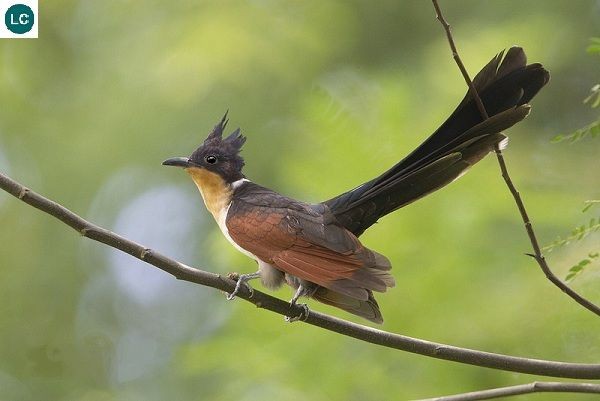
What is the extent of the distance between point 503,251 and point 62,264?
324 cm

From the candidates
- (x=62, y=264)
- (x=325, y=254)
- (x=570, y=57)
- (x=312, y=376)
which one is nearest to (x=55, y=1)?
(x=62, y=264)

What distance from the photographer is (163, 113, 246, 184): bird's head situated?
296 centimetres

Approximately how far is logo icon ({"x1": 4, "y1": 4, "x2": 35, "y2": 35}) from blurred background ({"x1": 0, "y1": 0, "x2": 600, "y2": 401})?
280mm

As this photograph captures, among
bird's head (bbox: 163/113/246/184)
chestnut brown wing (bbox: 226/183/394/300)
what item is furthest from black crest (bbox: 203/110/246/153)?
chestnut brown wing (bbox: 226/183/394/300)

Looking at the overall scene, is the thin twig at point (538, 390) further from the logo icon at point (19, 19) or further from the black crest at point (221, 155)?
the logo icon at point (19, 19)

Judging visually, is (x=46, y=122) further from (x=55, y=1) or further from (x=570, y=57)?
(x=570, y=57)

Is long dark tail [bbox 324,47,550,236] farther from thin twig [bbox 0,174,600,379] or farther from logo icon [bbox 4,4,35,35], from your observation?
logo icon [bbox 4,4,35,35]

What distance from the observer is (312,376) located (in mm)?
3336

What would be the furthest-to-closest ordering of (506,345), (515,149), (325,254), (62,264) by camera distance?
(62,264) → (515,149) → (506,345) → (325,254)

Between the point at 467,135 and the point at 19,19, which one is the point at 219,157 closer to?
the point at 467,135

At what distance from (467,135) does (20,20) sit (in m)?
3.70

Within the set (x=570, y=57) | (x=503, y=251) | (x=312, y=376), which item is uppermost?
(x=570, y=57)

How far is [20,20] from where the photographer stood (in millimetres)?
5340

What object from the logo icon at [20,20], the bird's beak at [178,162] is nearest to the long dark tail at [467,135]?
the bird's beak at [178,162]
